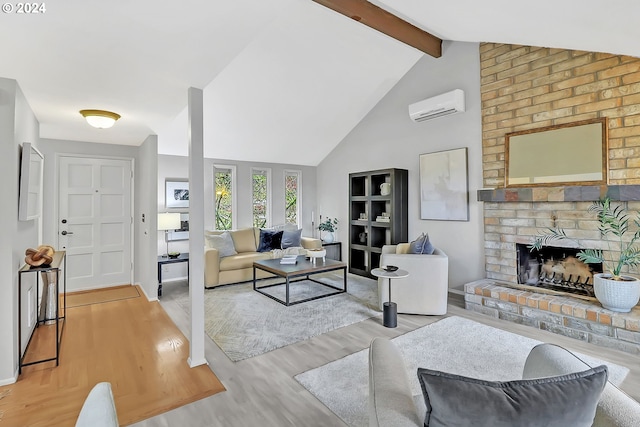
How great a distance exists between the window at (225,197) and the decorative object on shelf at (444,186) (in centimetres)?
343

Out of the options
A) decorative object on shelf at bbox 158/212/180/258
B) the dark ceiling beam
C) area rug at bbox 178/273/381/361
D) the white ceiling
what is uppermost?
the dark ceiling beam

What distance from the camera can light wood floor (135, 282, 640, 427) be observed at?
193 centimetres

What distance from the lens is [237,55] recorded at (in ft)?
8.61

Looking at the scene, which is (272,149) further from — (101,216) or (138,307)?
(138,307)

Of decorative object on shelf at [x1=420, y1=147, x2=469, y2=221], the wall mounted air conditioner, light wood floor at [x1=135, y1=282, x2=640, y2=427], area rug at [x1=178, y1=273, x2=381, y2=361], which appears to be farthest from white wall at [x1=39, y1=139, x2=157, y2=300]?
decorative object on shelf at [x1=420, y1=147, x2=469, y2=221]

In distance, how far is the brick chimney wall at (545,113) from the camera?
10.1ft

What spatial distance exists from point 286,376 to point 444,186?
11.0 ft

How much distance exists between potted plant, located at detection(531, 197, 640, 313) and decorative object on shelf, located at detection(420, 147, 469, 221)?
135 cm

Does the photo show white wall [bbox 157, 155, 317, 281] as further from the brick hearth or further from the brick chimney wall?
the brick hearth

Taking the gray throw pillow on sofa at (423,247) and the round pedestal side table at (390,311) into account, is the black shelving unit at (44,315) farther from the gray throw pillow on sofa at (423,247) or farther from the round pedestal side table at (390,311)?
the gray throw pillow on sofa at (423,247)

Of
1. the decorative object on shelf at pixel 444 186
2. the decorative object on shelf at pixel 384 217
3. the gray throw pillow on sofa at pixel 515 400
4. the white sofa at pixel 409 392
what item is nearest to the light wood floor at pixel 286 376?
the white sofa at pixel 409 392

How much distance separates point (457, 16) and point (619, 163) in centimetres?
212

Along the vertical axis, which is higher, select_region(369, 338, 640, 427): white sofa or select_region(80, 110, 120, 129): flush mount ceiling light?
select_region(80, 110, 120, 129): flush mount ceiling light

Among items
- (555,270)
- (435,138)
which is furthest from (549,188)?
(435,138)
